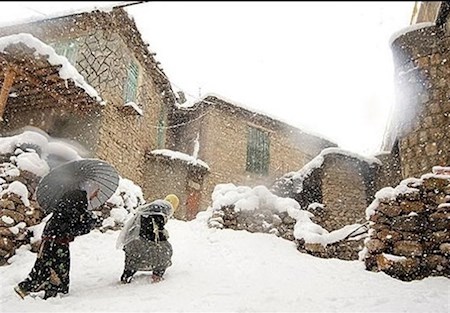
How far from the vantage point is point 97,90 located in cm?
1132

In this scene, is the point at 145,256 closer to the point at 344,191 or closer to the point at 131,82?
the point at 131,82

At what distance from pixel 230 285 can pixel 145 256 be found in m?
1.20

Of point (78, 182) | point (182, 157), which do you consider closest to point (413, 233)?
point (78, 182)

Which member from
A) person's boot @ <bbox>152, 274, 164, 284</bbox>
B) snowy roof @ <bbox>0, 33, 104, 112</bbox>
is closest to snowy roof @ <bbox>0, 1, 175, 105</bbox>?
snowy roof @ <bbox>0, 33, 104, 112</bbox>

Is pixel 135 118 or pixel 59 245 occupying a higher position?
pixel 135 118

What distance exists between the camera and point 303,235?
7859mm

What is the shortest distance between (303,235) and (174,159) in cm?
772

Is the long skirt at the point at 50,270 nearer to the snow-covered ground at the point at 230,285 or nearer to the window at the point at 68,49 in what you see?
the snow-covered ground at the point at 230,285

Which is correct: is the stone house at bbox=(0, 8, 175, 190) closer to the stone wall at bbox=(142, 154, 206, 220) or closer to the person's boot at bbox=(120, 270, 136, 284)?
the stone wall at bbox=(142, 154, 206, 220)

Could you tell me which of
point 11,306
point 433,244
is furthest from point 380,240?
point 11,306

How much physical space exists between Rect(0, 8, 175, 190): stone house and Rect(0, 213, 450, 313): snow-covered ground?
12.9 feet

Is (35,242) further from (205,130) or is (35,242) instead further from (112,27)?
(205,130)

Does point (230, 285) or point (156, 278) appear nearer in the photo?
point (230, 285)

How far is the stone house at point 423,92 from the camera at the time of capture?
700 cm
